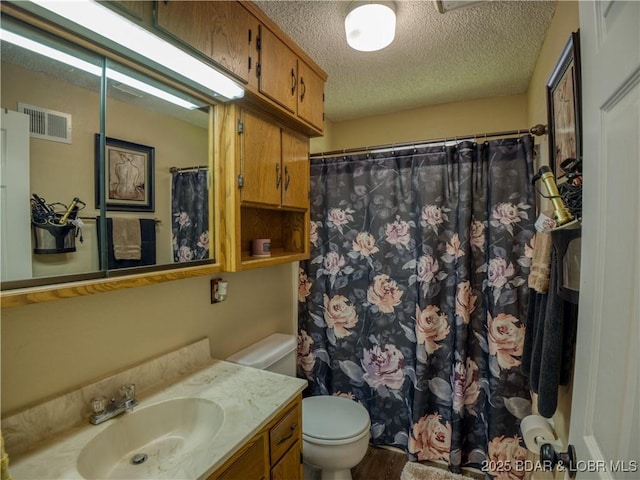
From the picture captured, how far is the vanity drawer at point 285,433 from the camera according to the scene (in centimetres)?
109

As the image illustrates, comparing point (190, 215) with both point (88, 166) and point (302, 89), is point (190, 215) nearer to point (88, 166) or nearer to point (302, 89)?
point (88, 166)

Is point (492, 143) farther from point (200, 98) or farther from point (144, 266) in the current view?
point (144, 266)

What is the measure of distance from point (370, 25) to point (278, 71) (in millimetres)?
473

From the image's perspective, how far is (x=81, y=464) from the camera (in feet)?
2.80

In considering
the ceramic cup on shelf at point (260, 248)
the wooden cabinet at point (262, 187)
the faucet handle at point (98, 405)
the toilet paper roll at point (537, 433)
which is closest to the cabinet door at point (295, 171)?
the wooden cabinet at point (262, 187)

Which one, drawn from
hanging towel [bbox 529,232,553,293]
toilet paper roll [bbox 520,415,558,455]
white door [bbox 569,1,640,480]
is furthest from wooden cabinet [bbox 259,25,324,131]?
toilet paper roll [bbox 520,415,558,455]

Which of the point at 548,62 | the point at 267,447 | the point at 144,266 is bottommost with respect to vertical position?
the point at 267,447

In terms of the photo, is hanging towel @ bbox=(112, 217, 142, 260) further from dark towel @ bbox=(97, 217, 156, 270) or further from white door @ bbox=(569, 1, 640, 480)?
white door @ bbox=(569, 1, 640, 480)

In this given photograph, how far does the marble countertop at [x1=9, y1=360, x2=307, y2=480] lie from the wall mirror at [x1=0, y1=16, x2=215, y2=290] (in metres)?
0.50

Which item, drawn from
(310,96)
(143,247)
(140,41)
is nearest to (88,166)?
(143,247)

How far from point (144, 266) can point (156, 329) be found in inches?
13.9

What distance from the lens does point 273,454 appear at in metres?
1.10

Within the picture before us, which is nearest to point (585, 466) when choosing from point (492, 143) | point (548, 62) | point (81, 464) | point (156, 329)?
point (81, 464)

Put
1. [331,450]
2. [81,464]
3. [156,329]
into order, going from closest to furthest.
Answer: [81,464] < [156,329] < [331,450]
